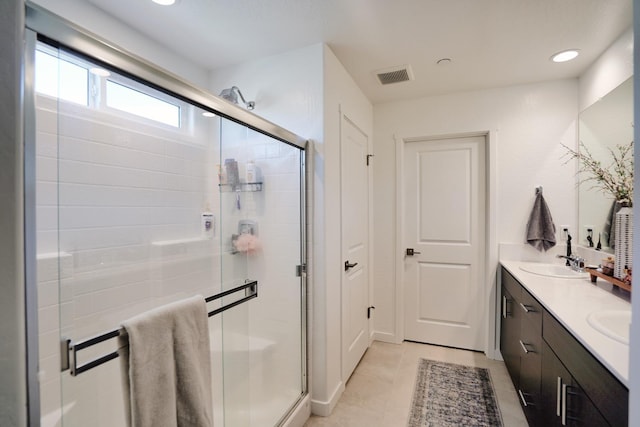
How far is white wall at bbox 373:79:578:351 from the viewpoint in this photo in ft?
8.19

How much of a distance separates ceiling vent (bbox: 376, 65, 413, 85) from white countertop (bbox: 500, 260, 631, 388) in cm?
168

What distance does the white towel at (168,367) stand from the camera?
3.04 ft

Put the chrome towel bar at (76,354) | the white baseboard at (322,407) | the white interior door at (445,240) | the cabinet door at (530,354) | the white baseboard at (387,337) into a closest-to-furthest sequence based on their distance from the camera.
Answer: the chrome towel bar at (76,354) < the cabinet door at (530,354) < the white baseboard at (322,407) < the white interior door at (445,240) < the white baseboard at (387,337)

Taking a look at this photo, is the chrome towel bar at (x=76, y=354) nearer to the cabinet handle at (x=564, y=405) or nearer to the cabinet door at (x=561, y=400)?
the cabinet door at (x=561, y=400)

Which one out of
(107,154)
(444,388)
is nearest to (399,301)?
(444,388)

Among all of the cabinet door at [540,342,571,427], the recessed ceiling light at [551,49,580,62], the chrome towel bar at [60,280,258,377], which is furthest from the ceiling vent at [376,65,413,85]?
the chrome towel bar at [60,280,258,377]

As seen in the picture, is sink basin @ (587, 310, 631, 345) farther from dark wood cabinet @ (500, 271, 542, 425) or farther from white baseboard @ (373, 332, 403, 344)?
white baseboard @ (373, 332, 403, 344)

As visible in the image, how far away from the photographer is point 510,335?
7.55ft

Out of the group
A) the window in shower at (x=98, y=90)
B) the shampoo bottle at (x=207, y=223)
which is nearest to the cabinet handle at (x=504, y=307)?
the shampoo bottle at (x=207, y=223)

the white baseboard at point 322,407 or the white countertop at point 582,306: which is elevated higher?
the white countertop at point 582,306

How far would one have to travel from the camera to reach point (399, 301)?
3033 millimetres

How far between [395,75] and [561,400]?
221cm

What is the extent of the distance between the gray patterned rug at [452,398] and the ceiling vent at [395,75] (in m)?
2.38

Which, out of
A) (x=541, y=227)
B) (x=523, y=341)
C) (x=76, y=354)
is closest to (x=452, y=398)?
(x=523, y=341)
